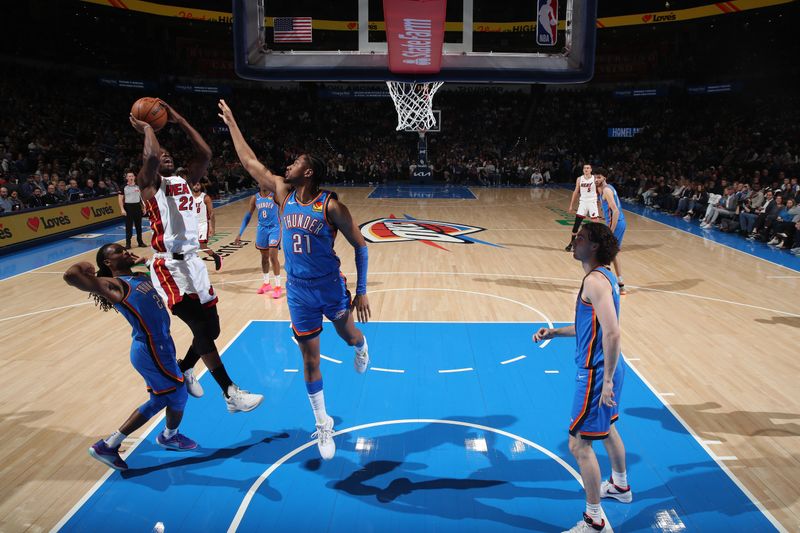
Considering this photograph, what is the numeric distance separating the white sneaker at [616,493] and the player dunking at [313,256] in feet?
5.94

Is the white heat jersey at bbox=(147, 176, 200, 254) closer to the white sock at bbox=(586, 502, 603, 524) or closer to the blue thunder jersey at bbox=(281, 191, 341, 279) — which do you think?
the blue thunder jersey at bbox=(281, 191, 341, 279)

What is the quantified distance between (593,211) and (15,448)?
9370 mm

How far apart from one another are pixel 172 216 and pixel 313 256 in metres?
1.21

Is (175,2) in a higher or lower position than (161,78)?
higher

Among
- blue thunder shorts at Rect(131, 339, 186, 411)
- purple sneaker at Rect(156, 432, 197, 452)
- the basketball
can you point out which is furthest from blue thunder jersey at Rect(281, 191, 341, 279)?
purple sneaker at Rect(156, 432, 197, 452)

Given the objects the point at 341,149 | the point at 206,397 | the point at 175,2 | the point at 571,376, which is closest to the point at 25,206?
the point at 206,397

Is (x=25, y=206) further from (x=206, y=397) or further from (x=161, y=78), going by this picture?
(x=161, y=78)

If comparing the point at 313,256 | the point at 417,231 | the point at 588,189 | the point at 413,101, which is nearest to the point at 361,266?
the point at 313,256

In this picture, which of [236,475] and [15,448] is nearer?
[236,475]

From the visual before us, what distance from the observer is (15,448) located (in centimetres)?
441

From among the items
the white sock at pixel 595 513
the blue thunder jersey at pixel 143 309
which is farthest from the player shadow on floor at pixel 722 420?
the blue thunder jersey at pixel 143 309

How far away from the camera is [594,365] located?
3248mm

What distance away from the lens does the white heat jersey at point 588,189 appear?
1048 centimetres

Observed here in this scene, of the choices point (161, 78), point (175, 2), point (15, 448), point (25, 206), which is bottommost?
point (15, 448)
